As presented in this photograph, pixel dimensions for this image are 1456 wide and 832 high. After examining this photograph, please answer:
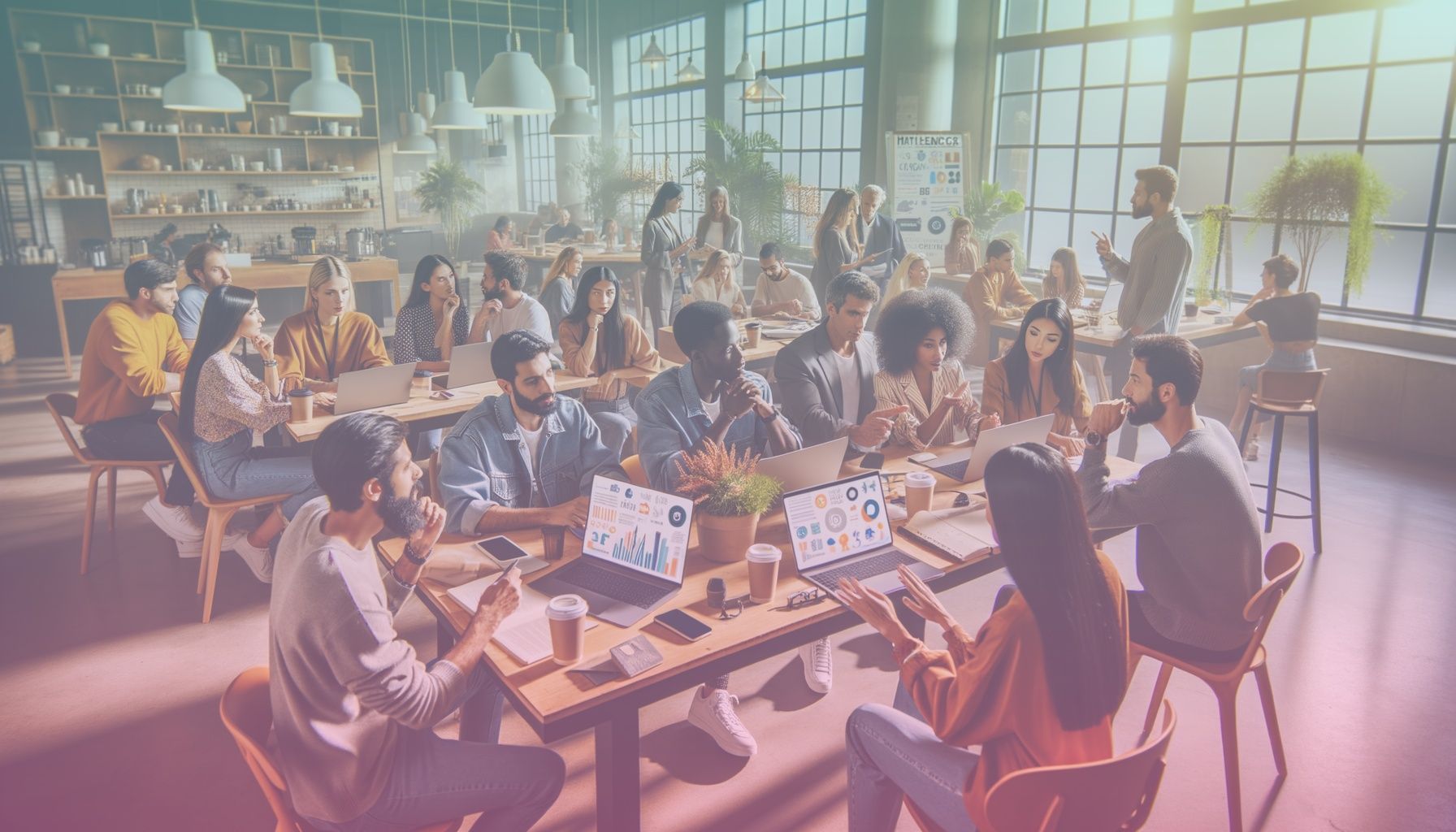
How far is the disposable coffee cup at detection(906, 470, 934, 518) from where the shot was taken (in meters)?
2.77

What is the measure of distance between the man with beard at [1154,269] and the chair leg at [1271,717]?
9.43 ft

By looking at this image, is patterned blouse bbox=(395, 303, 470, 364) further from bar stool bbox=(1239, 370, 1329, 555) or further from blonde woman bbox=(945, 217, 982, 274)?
blonde woman bbox=(945, 217, 982, 274)

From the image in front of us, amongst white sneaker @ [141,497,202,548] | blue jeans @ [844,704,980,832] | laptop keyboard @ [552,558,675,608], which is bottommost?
white sneaker @ [141,497,202,548]

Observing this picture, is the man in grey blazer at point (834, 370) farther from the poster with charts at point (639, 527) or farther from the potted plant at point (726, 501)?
the poster with charts at point (639, 527)

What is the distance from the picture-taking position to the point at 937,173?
870 centimetres

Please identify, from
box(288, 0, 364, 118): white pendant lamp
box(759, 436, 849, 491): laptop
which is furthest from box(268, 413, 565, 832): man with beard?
box(288, 0, 364, 118): white pendant lamp

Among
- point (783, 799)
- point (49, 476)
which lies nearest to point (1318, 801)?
point (783, 799)

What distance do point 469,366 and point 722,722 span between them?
2.26 m

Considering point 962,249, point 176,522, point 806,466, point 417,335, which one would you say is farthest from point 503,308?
point 962,249

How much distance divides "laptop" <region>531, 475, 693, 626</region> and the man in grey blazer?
123 centimetres

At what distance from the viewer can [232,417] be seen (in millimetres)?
3654

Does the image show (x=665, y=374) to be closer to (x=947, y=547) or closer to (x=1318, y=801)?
(x=947, y=547)

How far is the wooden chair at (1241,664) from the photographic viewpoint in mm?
2326

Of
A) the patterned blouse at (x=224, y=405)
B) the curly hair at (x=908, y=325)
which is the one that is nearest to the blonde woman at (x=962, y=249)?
the curly hair at (x=908, y=325)
